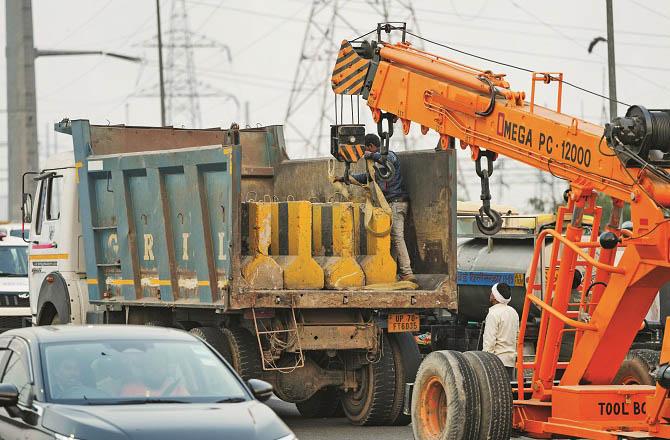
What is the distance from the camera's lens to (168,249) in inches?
615

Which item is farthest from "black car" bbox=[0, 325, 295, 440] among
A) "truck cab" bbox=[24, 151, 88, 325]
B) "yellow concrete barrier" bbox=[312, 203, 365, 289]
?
"truck cab" bbox=[24, 151, 88, 325]

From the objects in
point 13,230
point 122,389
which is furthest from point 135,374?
point 13,230

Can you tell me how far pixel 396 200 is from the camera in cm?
1594

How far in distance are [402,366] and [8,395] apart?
23.4ft

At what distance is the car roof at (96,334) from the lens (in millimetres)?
10000

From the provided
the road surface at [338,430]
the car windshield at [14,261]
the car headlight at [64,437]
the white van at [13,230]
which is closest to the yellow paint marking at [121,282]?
the road surface at [338,430]

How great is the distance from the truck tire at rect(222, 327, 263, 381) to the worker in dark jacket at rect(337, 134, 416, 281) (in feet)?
5.83

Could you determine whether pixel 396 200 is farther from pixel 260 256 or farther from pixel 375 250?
pixel 260 256

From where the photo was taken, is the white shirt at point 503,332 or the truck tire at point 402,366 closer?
the white shirt at point 503,332

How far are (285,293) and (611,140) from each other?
180 inches

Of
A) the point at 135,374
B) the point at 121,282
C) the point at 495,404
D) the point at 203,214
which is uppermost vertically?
the point at 203,214

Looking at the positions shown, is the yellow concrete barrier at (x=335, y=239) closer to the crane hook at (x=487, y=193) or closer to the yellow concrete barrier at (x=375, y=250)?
the yellow concrete barrier at (x=375, y=250)

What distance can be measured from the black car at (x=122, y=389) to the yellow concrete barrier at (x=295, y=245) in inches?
186

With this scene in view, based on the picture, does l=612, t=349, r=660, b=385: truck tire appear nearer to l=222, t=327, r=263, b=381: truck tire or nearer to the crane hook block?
l=222, t=327, r=263, b=381: truck tire
